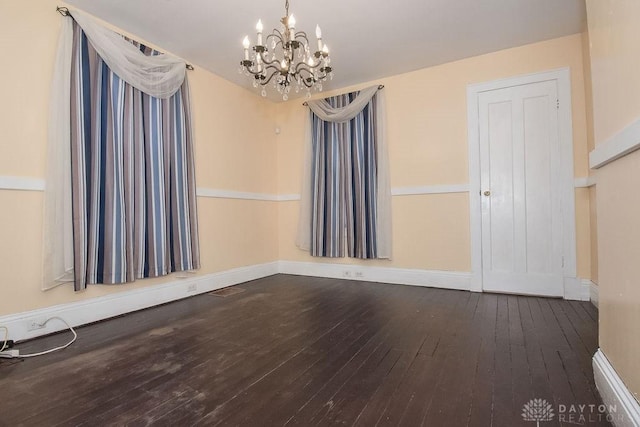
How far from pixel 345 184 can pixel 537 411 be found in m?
3.04

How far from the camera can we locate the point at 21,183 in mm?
2141

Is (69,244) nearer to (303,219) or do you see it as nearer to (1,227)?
(1,227)

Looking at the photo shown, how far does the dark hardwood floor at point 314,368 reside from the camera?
1.30m

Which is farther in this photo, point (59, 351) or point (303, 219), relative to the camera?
point (303, 219)

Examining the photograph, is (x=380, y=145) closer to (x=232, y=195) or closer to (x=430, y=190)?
(x=430, y=190)

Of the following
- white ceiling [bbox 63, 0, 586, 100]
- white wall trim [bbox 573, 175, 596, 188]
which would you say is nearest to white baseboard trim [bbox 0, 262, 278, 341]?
white ceiling [bbox 63, 0, 586, 100]

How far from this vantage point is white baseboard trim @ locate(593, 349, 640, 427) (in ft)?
3.47

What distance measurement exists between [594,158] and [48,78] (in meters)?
3.56

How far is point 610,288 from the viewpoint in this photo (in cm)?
133

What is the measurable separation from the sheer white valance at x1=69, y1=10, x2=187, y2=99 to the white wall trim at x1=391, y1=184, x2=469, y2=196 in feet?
8.97

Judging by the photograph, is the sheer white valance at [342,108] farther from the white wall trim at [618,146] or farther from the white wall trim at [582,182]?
the white wall trim at [618,146]

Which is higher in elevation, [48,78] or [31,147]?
[48,78]

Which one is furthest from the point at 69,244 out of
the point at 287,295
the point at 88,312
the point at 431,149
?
the point at 431,149

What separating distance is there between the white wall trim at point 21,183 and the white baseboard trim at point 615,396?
136 inches
